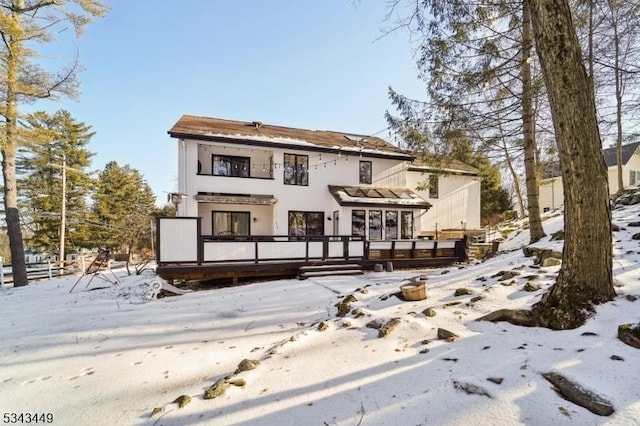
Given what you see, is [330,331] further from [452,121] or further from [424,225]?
[424,225]

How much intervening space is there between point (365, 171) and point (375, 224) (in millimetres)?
2867

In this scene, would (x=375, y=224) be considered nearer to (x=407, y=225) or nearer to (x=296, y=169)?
(x=407, y=225)

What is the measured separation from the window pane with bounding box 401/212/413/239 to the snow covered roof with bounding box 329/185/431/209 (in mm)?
717

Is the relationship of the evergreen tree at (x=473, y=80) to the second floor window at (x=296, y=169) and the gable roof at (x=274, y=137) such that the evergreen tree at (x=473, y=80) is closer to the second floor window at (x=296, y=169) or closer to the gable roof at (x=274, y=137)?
the gable roof at (x=274, y=137)

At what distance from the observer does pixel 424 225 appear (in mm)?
17078

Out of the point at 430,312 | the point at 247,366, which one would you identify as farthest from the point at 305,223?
the point at 247,366

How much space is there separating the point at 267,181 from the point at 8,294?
940 centimetres

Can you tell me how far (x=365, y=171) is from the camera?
15.4 m

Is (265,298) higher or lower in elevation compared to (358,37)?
lower

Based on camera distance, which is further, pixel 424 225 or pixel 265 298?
pixel 424 225

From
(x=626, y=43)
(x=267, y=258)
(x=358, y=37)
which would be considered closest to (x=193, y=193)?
(x=267, y=258)

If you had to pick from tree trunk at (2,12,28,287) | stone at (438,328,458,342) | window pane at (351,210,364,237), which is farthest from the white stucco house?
stone at (438,328,458,342)

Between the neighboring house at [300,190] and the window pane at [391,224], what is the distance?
0.16 ft

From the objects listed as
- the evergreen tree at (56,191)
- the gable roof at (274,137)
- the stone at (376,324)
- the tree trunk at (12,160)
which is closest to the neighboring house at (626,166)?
the gable roof at (274,137)
